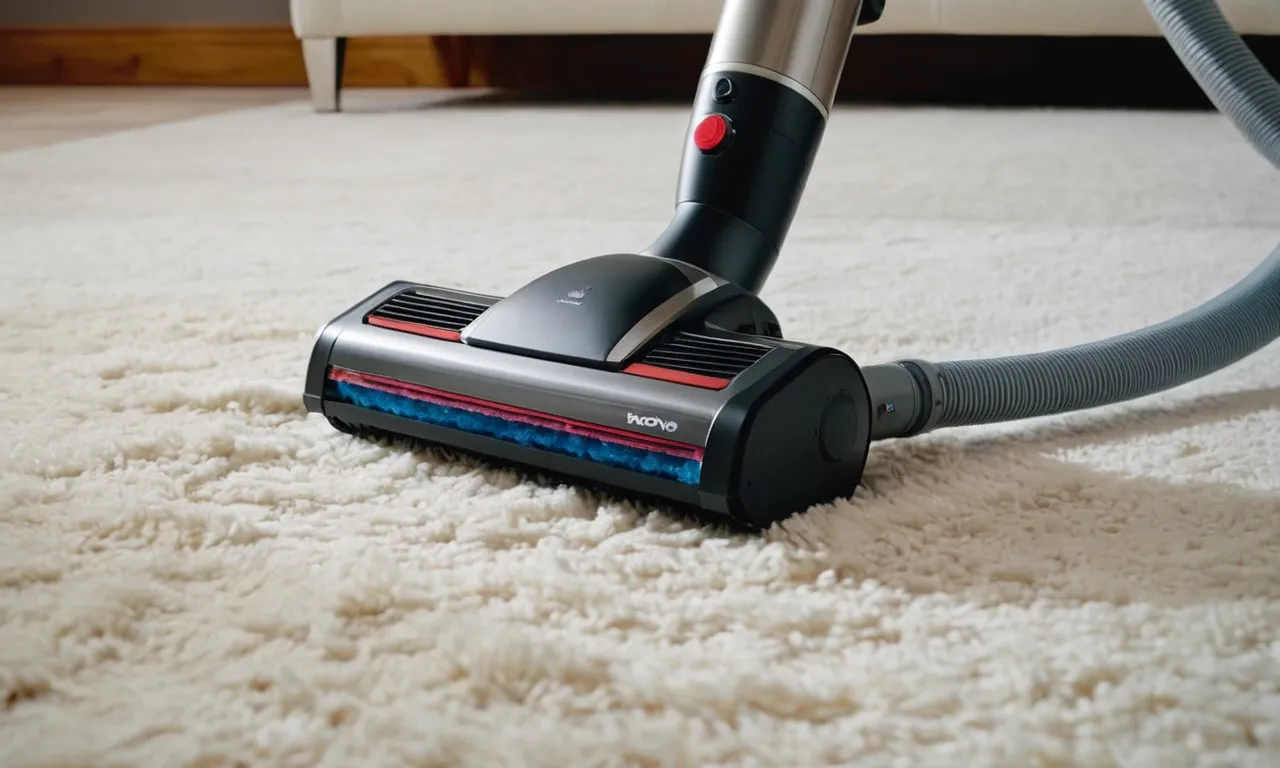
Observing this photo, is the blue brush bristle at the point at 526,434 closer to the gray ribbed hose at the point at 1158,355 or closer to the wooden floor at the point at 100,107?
the gray ribbed hose at the point at 1158,355

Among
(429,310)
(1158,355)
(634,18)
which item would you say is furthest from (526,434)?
(634,18)

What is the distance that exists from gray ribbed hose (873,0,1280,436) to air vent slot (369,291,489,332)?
21cm

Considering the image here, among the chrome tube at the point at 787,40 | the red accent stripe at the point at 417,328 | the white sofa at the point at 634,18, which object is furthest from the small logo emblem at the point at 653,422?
the white sofa at the point at 634,18

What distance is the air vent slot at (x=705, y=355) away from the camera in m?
0.52

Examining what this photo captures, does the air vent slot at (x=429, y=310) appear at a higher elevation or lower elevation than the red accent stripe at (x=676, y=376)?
lower

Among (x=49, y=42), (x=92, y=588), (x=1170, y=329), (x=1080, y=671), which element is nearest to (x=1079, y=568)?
(x=1080, y=671)

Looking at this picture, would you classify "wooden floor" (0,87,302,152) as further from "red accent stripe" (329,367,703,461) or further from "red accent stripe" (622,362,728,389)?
"red accent stripe" (622,362,728,389)

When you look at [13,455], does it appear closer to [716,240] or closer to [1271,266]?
[716,240]

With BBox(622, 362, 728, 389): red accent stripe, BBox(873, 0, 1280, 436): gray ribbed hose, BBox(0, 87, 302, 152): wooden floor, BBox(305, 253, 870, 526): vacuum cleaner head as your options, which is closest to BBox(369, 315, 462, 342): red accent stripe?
BBox(305, 253, 870, 526): vacuum cleaner head

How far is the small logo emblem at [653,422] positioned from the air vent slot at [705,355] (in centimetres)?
3

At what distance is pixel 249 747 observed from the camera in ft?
1.19

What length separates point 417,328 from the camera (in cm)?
62

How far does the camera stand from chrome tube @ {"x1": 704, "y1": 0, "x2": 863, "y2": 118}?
0.67 meters

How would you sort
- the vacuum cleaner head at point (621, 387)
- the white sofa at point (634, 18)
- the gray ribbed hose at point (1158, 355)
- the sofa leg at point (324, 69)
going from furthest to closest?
the sofa leg at point (324, 69), the white sofa at point (634, 18), the gray ribbed hose at point (1158, 355), the vacuum cleaner head at point (621, 387)
